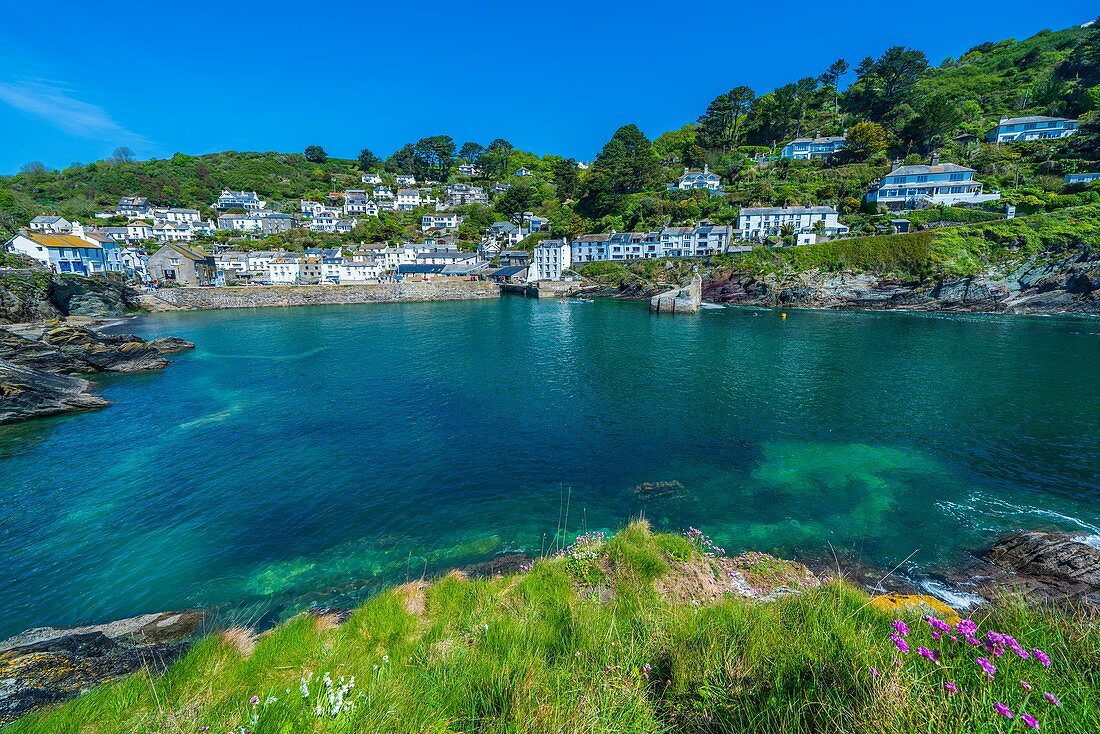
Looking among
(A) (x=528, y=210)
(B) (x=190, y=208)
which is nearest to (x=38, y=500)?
(A) (x=528, y=210)

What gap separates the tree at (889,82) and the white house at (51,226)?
204019 millimetres

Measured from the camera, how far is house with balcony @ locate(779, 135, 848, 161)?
4510 inches

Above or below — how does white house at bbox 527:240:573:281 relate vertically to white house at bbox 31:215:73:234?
below

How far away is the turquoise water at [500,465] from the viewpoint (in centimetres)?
1549

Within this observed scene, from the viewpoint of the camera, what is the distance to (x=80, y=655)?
9.41m

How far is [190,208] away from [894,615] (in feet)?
610

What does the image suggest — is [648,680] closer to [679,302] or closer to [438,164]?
[679,302]

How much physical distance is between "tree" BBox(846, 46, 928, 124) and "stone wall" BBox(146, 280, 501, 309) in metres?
122

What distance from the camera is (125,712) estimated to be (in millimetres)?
5730

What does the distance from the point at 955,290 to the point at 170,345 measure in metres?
112

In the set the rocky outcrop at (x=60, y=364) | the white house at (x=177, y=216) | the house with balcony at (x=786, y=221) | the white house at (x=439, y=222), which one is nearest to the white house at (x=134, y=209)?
the white house at (x=177, y=216)

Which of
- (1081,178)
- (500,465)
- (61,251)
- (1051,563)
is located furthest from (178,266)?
(1081,178)

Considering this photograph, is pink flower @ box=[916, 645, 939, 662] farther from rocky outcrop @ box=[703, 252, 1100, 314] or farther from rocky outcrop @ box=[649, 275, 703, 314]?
rocky outcrop @ box=[703, 252, 1100, 314]

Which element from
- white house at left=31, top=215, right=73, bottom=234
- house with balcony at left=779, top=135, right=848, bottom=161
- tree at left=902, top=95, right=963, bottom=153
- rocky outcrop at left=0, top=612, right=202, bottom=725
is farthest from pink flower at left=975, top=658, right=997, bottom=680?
house with balcony at left=779, top=135, right=848, bottom=161
